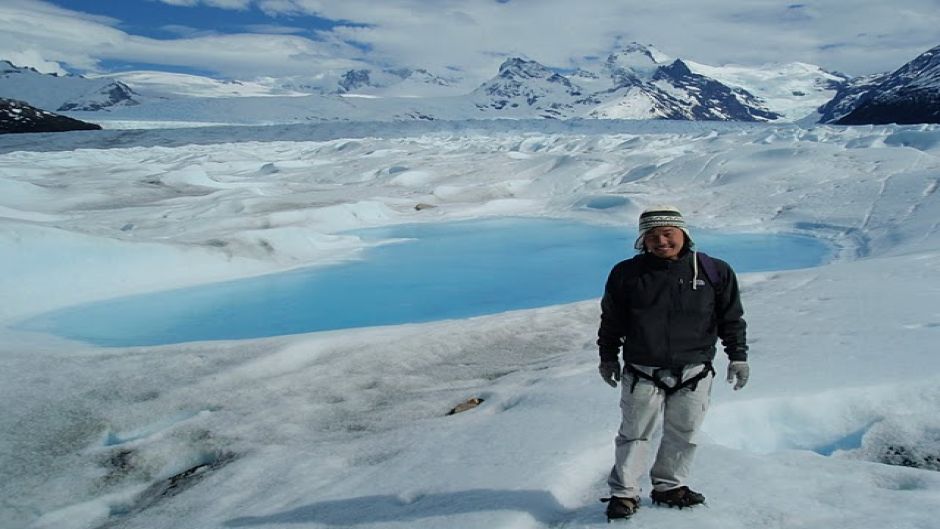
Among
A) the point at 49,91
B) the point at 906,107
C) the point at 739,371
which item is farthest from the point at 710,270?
the point at 49,91

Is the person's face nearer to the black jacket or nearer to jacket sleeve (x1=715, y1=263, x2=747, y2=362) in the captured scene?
the black jacket

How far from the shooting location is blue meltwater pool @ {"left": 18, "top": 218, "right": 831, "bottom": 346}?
10.0 metres

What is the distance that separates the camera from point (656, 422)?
2.64m

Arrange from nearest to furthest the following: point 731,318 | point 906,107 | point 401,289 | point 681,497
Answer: point 731,318, point 681,497, point 401,289, point 906,107

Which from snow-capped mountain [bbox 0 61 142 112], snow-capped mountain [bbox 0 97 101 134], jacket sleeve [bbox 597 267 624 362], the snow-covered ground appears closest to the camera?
jacket sleeve [bbox 597 267 624 362]

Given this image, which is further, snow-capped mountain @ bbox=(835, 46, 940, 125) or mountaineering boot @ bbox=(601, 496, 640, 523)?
snow-capped mountain @ bbox=(835, 46, 940, 125)

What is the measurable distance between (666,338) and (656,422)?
0.37 meters

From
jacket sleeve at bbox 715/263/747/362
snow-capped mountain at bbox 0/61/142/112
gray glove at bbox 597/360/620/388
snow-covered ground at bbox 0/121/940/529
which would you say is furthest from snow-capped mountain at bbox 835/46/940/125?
snow-capped mountain at bbox 0/61/142/112

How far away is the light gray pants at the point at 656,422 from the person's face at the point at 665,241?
472mm

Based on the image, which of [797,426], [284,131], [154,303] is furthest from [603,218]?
[284,131]

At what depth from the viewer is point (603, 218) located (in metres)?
21.1

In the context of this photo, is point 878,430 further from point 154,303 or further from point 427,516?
point 154,303

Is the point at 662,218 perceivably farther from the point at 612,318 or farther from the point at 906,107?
the point at 906,107

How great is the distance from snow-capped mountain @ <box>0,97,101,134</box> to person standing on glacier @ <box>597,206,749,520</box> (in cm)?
10229
